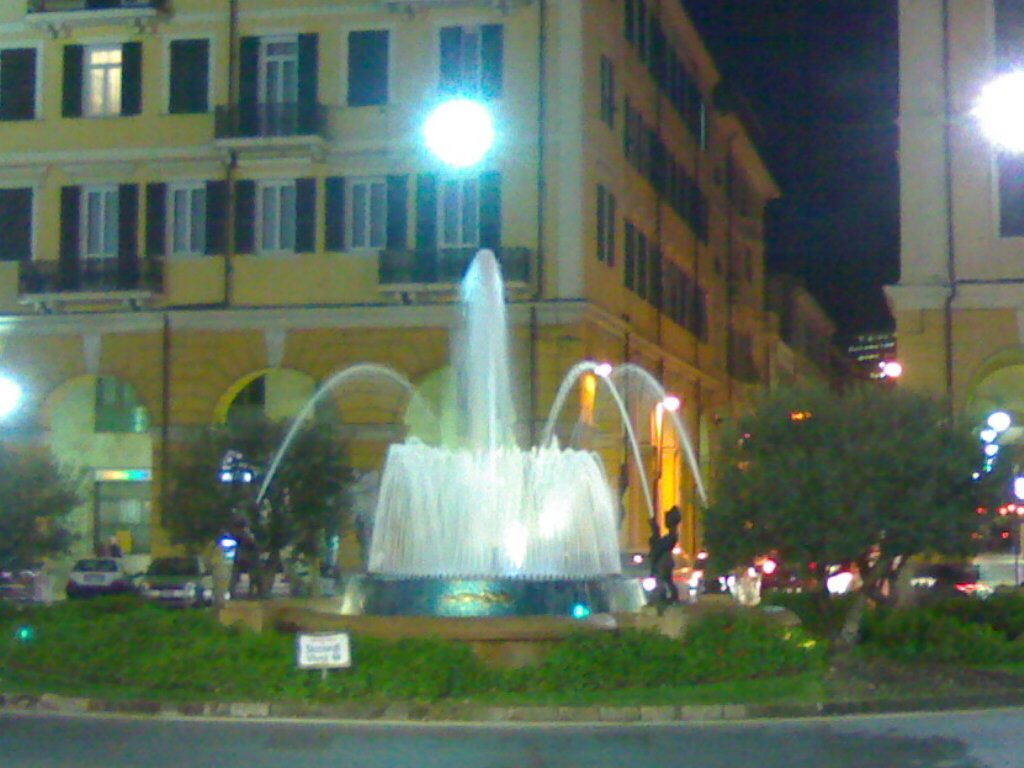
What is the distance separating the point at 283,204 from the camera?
4428 centimetres

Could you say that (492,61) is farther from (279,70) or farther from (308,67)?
(279,70)

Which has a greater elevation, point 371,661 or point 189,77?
point 189,77

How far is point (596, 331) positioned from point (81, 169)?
537 inches

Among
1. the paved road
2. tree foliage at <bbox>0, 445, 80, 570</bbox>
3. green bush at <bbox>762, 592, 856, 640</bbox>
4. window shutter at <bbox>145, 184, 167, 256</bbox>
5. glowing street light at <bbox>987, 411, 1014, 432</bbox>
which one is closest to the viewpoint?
the paved road

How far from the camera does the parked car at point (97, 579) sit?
40.2m

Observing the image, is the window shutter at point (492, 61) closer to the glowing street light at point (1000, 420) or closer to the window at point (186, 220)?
the window at point (186, 220)

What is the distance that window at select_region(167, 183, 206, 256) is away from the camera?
44531 millimetres

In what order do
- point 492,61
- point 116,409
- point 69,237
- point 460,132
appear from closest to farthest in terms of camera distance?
point 460,132, point 492,61, point 69,237, point 116,409

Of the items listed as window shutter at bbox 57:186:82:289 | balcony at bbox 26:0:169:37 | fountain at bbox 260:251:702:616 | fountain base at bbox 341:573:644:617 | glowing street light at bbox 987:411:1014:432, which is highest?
balcony at bbox 26:0:169:37

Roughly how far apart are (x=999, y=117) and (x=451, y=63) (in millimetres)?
13076

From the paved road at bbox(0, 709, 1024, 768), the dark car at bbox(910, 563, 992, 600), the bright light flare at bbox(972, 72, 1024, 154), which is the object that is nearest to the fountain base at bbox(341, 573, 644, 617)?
the paved road at bbox(0, 709, 1024, 768)

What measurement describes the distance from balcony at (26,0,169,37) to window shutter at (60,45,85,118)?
0.56 meters

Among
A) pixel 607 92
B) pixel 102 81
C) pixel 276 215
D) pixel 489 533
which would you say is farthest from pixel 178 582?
pixel 489 533

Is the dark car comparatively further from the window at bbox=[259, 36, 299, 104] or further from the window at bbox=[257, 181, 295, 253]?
the window at bbox=[259, 36, 299, 104]
